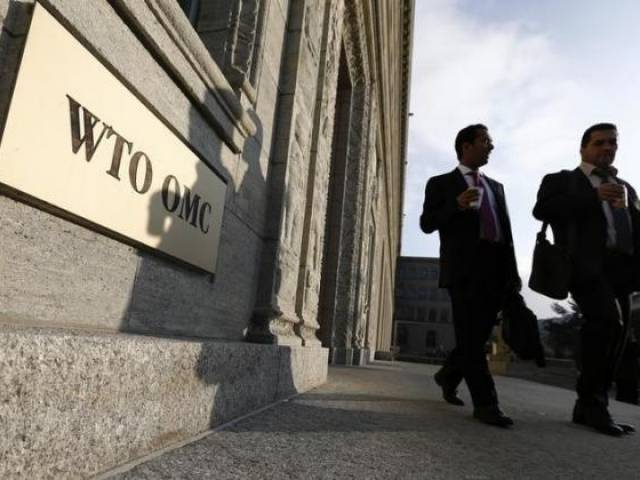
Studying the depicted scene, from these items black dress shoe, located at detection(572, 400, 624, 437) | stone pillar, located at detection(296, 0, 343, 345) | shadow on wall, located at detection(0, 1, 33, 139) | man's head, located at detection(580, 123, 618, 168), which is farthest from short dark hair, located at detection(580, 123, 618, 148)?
shadow on wall, located at detection(0, 1, 33, 139)

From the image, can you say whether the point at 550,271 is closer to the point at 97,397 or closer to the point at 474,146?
the point at 474,146

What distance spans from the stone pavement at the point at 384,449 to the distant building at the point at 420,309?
168ft

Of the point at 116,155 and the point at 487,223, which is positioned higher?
the point at 487,223

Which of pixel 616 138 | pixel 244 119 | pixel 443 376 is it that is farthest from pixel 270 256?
pixel 616 138

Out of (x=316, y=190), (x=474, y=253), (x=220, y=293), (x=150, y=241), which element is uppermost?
(x=316, y=190)

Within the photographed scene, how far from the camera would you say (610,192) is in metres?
2.66

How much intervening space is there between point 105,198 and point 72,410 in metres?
0.62

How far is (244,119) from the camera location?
2.42m

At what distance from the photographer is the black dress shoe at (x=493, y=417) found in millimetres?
2473

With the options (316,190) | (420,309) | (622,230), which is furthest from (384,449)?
(420,309)

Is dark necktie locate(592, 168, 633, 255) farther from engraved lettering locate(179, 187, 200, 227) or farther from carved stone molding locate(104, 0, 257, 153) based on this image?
engraved lettering locate(179, 187, 200, 227)

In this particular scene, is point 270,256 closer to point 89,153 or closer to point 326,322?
point 89,153

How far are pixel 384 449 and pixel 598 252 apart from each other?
187 cm

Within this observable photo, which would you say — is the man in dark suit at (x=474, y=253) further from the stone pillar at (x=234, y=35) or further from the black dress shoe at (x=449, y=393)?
the stone pillar at (x=234, y=35)
